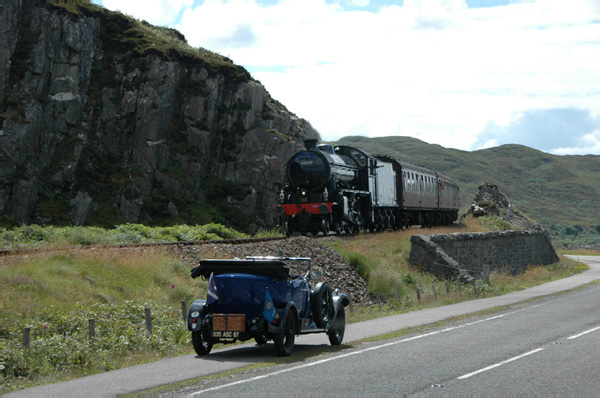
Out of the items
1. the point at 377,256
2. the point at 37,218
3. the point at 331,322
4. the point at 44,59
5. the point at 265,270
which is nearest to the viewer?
the point at 265,270

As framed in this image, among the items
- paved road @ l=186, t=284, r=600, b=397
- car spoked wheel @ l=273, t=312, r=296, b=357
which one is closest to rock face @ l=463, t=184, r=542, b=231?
paved road @ l=186, t=284, r=600, b=397

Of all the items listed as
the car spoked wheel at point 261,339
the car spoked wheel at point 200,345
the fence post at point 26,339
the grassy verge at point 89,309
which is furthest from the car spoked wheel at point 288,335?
the fence post at point 26,339

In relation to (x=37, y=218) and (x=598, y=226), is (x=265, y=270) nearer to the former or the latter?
(x=37, y=218)

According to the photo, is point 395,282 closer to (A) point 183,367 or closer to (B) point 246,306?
(B) point 246,306

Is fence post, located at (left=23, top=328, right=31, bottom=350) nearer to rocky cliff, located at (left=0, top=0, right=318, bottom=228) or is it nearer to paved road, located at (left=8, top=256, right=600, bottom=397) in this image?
paved road, located at (left=8, top=256, right=600, bottom=397)

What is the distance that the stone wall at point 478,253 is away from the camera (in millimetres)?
30766

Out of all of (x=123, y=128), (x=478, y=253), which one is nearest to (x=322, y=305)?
(x=478, y=253)

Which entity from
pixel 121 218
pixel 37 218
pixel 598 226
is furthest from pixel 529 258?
pixel 598 226

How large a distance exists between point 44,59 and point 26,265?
35.3 meters

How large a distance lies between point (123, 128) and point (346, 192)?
80.9 feet

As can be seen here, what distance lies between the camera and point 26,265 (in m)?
16.3

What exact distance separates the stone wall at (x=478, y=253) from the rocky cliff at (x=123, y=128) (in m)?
17.6

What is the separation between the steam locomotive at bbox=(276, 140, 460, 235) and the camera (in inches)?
1227

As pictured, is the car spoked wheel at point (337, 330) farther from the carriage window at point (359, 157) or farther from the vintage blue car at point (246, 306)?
the carriage window at point (359, 157)
